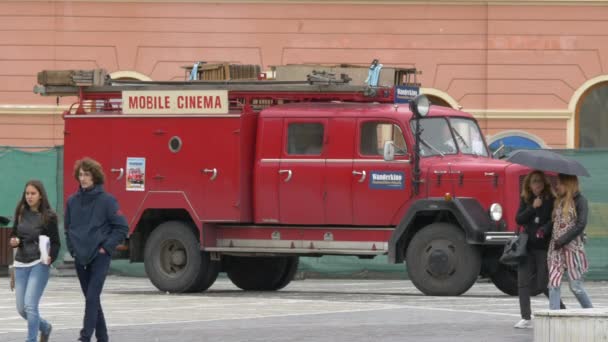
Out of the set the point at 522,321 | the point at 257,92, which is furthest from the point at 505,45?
the point at 522,321

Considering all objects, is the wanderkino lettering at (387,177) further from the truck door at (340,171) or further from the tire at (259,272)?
the tire at (259,272)

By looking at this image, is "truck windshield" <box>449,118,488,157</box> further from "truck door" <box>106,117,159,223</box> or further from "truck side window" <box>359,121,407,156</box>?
"truck door" <box>106,117,159,223</box>

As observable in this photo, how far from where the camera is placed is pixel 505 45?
116 ft

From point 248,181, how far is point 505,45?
1462 centimetres

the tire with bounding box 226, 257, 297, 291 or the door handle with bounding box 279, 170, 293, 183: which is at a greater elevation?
the door handle with bounding box 279, 170, 293, 183

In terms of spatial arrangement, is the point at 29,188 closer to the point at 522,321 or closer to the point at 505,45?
the point at 522,321

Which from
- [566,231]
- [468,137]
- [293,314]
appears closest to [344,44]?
[468,137]

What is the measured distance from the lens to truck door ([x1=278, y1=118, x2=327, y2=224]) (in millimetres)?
21359

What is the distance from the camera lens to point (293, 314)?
1764cm

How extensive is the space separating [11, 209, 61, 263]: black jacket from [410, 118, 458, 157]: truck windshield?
7711 mm

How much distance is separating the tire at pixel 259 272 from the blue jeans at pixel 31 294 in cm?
882

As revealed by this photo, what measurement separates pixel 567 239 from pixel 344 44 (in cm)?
2083

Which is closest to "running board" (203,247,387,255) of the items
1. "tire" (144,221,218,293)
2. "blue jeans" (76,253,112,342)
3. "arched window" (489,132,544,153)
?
"tire" (144,221,218,293)

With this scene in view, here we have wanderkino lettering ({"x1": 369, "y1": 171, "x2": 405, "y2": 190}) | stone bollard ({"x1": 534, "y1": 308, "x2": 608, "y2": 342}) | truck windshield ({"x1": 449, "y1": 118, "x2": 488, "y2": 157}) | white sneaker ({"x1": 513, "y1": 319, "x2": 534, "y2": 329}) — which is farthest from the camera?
truck windshield ({"x1": 449, "y1": 118, "x2": 488, "y2": 157})
